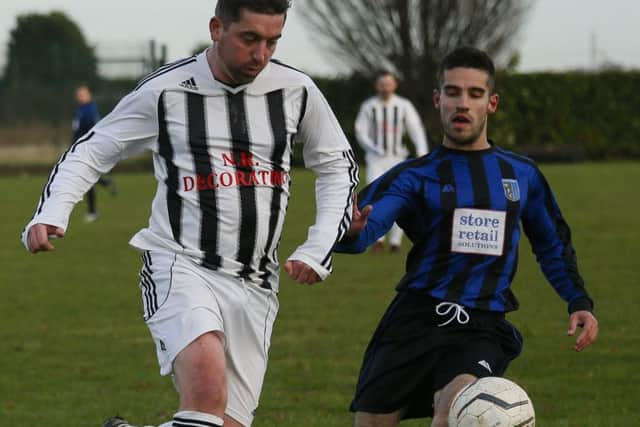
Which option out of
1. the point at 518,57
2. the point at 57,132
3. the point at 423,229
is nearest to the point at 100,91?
the point at 57,132

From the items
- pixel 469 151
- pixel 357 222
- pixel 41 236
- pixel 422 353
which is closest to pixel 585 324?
pixel 422 353

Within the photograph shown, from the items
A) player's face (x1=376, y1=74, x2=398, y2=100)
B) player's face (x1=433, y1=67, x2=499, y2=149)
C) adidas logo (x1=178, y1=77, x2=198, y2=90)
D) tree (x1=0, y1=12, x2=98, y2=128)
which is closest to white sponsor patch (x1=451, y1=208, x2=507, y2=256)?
player's face (x1=433, y1=67, x2=499, y2=149)

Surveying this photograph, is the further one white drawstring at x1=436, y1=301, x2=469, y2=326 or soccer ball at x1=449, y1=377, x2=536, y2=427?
white drawstring at x1=436, y1=301, x2=469, y2=326

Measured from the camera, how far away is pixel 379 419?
17.0ft

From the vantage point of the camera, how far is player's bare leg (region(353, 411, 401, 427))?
518cm

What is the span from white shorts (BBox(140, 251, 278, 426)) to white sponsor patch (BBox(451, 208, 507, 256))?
807mm

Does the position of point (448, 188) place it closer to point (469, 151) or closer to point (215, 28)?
point (469, 151)

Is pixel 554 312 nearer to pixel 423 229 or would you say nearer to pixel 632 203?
pixel 423 229

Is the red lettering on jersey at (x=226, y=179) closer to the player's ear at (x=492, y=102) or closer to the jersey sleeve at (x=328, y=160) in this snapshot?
the jersey sleeve at (x=328, y=160)

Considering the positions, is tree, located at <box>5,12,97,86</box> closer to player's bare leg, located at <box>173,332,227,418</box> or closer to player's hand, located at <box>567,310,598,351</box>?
player's hand, located at <box>567,310,598,351</box>

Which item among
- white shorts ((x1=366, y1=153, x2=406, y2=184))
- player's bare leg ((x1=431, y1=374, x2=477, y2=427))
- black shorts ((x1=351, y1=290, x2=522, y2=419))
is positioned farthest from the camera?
white shorts ((x1=366, y1=153, x2=406, y2=184))

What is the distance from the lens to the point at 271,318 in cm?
499

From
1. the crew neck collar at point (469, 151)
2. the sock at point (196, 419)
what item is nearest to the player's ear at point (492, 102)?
the crew neck collar at point (469, 151)

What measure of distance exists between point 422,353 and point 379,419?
34cm
